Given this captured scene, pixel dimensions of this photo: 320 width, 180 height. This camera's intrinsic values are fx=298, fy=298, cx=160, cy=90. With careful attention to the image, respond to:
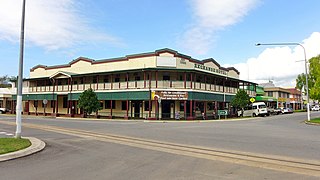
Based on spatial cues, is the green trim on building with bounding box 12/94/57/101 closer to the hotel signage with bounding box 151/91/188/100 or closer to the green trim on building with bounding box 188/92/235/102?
the hotel signage with bounding box 151/91/188/100

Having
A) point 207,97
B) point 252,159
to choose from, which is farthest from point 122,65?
point 252,159

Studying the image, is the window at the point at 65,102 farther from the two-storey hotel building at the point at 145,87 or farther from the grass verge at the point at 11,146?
the grass verge at the point at 11,146

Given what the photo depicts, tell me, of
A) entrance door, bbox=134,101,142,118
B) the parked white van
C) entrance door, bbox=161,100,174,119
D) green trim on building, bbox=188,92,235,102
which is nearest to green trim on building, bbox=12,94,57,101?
entrance door, bbox=134,101,142,118

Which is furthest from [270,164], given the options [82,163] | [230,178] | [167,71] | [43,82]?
[43,82]

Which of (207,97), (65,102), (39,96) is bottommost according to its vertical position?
(65,102)

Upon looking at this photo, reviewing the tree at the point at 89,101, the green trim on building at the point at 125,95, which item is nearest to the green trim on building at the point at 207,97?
the green trim on building at the point at 125,95

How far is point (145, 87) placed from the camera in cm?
3806

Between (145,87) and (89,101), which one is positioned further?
(89,101)

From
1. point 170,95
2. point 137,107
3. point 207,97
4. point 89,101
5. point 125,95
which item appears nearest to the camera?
point 170,95

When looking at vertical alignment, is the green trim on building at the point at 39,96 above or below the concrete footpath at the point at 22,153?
above

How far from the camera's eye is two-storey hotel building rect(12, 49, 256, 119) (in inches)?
1502

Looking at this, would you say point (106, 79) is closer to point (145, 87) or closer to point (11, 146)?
point (145, 87)

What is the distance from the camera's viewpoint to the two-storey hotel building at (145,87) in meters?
38.2

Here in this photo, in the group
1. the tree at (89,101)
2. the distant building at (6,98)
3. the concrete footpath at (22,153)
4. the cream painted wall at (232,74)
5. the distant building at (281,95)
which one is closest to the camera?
the concrete footpath at (22,153)
